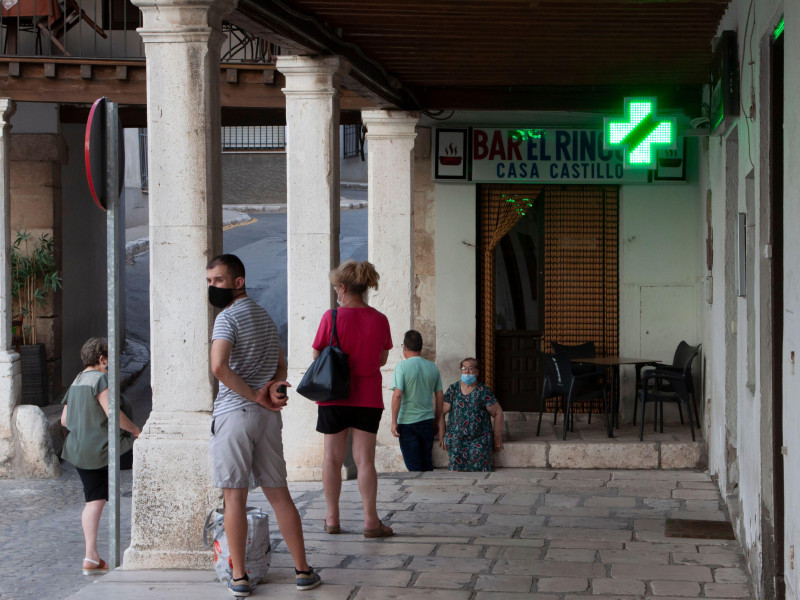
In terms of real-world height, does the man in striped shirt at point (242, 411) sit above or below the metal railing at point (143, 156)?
below

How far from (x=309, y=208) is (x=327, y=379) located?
8.69 ft

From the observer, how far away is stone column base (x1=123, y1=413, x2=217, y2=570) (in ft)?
18.1

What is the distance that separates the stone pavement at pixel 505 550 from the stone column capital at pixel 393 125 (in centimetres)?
352

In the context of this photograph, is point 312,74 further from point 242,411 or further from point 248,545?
point 248,545

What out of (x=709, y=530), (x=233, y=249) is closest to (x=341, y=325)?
(x=709, y=530)

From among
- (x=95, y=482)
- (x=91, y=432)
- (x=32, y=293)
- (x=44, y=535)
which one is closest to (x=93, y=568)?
(x=95, y=482)

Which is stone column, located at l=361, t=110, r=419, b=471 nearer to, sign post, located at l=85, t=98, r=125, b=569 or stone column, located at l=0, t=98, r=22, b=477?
stone column, located at l=0, t=98, r=22, b=477

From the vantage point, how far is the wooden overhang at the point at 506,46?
6.87 m

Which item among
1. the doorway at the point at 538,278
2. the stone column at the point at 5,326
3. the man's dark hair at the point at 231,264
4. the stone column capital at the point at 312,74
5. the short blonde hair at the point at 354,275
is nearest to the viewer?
the man's dark hair at the point at 231,264

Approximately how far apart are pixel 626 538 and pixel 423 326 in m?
5.37

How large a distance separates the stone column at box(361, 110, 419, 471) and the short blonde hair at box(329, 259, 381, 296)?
4119 millimetres

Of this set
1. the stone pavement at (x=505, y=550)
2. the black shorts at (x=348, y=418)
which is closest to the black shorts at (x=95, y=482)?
the stone pavement at (x=505, y=550)

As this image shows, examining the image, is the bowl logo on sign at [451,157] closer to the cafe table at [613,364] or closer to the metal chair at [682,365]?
the cafe table at [613,364]

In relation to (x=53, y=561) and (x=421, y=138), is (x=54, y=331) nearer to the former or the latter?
(x=421, y=138)
